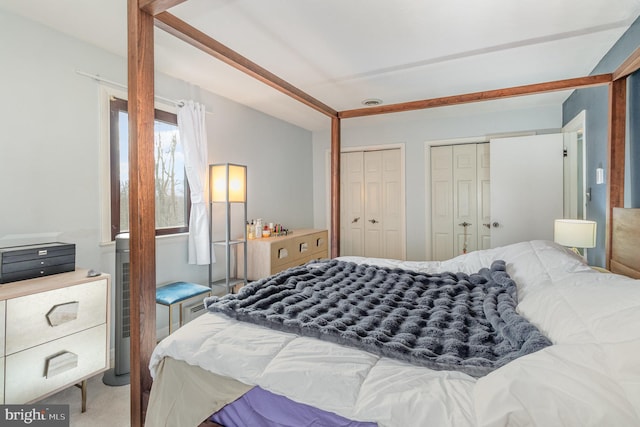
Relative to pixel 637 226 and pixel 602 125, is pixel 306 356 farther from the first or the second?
pixel 602 125

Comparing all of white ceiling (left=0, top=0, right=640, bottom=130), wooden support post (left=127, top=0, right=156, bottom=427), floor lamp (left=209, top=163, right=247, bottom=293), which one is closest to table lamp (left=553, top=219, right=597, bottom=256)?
white ceiling (left=0, top=0, right=640, bottom=130)

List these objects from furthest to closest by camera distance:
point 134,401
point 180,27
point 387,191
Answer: point 387,191 → point 180,27 → point 134,401

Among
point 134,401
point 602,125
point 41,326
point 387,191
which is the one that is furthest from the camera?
point 387,191

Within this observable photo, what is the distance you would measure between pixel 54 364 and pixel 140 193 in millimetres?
Answer: 1198

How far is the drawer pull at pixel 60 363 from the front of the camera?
5.51 ft

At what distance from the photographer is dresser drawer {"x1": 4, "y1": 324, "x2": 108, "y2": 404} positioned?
5.10ft

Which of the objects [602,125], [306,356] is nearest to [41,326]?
[306,356]

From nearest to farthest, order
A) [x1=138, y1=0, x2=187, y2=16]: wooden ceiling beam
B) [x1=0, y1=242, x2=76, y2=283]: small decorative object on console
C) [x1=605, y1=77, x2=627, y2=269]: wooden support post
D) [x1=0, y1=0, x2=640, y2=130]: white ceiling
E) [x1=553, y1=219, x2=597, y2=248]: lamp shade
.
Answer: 1. [x1=138, y1=0, x2=187, y2=16]: wooden ceiling beam
2. [x1=0, y1=242, x2=76, y2=283]: small decorative object on console
3. [x1=0, y1=0, x2=640, y2=130]: white ceiling
4. [x1=605, y1=77, x2=627, y2=269]: wooden support post
5. [x1=553, y1=219, x2=597, y2=248]: lamp shade

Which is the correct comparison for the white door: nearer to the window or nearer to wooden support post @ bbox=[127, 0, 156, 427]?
the window

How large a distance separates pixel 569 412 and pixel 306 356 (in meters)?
0.67

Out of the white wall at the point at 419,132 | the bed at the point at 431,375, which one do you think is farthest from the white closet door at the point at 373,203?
the bed at the point at 431,375

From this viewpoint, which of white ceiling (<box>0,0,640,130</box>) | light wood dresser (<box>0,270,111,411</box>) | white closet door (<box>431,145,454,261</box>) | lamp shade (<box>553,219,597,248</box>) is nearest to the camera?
light wood dresser (<box>0,270,111,411</box>)

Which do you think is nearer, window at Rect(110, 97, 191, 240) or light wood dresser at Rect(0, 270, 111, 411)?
light wood dresser at Rect(0, 270, 111, 411)

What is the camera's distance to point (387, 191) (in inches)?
183
